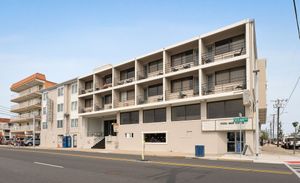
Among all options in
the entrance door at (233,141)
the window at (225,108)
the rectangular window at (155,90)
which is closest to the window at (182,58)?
the rectangular window at (155,90)

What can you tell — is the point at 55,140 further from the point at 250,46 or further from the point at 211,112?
the point at 250,46

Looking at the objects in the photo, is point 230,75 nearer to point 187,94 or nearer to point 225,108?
point 225,108

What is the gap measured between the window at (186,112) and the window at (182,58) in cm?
540

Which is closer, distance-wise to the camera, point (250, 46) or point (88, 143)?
point (250, 46)

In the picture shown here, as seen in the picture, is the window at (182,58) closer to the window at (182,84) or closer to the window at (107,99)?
the window at (182,84)

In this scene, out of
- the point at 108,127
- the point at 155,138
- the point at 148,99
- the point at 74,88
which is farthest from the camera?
the point at 74,88

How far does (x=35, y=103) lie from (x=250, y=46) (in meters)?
56.3

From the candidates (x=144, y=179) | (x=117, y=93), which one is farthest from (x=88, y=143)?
(x=144, y=179)

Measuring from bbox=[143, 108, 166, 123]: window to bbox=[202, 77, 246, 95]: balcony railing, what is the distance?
6.60 m

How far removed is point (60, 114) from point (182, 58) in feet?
96.7

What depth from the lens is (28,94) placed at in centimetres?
7131

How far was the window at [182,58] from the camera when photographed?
34.0 metres

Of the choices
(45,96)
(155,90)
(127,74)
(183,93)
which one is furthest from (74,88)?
(183,93)

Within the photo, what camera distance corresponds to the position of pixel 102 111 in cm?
4244
